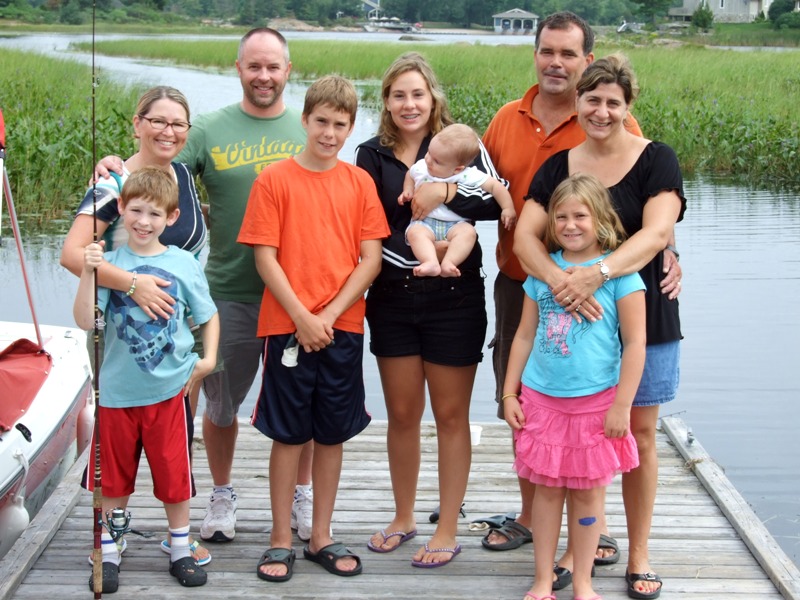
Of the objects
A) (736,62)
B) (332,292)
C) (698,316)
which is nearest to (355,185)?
(332,292)

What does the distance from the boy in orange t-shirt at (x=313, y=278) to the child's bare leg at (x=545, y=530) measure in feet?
1.92

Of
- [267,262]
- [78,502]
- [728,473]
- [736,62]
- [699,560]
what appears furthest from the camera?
[736,62]

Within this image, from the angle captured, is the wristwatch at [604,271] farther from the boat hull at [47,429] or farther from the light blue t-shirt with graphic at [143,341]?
the boat hull at [47,429]

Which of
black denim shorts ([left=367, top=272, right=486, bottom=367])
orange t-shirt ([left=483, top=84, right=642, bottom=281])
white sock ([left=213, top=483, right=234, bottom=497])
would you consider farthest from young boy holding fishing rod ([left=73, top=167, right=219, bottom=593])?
orange t-shirt ([left=483, top=84, right=642, bottom=281])

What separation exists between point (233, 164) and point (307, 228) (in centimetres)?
44

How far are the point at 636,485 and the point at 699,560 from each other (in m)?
0.50

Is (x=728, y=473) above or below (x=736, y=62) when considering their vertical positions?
below

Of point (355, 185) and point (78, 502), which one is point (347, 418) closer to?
point (355, 185)

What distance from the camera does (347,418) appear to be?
11.3ft

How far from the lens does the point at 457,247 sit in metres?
3.34

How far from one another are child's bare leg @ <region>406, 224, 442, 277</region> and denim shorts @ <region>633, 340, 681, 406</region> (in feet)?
2.14

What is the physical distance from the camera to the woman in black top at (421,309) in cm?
338

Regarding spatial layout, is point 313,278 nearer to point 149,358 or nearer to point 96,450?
point 149,358

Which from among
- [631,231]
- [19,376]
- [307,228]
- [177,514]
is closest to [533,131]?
[631,231]
